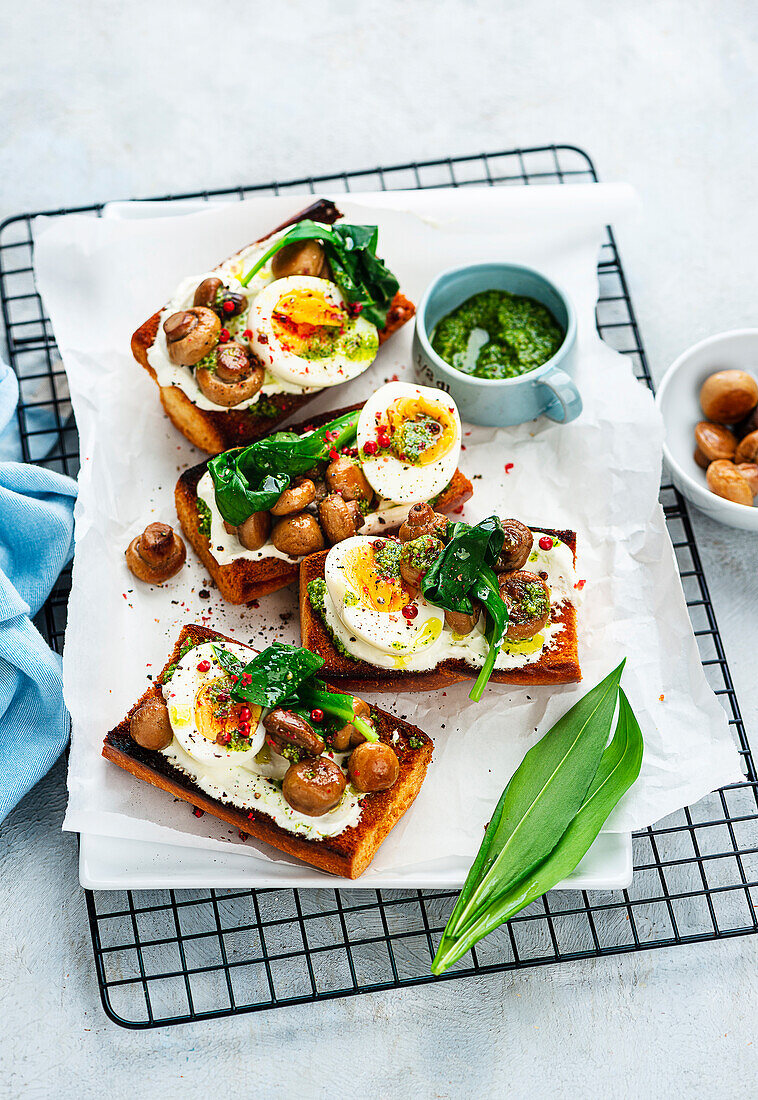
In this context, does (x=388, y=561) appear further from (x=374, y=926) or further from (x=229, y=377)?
(x=374, y=926)

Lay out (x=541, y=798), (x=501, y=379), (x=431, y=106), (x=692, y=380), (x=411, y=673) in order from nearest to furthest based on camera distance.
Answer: (x=541, y=798), (x=411, y=673), (x=501, y=379), (x=692, y=380), (x=431, y=106)

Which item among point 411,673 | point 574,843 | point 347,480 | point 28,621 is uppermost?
point 347,480

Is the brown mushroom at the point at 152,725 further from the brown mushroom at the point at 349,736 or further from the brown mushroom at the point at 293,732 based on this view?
the brown mushroom at the point at 349,736

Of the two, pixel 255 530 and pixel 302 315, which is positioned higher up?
pixel 302 315

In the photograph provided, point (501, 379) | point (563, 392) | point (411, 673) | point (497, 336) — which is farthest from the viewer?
point (497, 336)

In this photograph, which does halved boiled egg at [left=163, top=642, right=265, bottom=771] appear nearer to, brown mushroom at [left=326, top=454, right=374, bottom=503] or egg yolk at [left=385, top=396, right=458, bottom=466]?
brown mushroom at [left=326, top=454, right=374, bottom=503]

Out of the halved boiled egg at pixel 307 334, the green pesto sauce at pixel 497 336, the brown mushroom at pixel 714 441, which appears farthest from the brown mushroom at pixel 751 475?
the halved boiled egg at pixel 307 334

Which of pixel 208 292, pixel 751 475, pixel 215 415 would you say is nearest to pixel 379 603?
pixel 215 415
